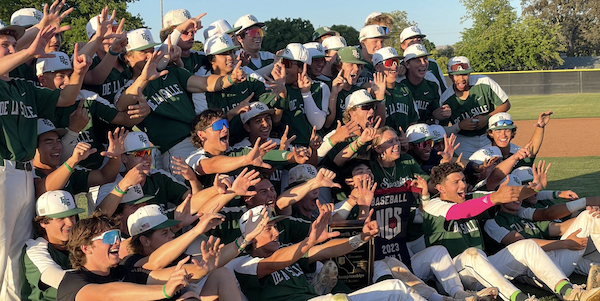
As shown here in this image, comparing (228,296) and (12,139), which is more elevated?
(12,139)

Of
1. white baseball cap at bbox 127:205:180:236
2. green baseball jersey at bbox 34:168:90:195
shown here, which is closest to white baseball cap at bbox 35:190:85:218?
white baseball cap at bbox 127:205:180:236

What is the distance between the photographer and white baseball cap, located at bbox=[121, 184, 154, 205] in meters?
5.40

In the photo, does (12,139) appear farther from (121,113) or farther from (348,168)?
(348,168)

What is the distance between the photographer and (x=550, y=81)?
3684cm

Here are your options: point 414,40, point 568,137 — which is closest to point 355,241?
point 414,40

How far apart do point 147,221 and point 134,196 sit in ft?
2.68

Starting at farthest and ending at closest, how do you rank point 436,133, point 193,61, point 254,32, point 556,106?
point 556,106, point 254,32, point 436,133, point 193,61

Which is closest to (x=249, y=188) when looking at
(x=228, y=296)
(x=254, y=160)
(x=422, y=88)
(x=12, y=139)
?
(x=254, y=160)

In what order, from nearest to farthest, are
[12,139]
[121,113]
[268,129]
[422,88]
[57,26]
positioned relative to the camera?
[12,139]
[57,26]
[121,113]
[268,129]
[422,88]

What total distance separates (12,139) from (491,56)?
170ft

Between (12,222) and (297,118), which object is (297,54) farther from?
(12,222)

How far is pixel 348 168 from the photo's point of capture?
683 cm

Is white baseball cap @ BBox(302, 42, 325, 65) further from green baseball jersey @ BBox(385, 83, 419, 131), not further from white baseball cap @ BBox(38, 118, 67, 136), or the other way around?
white baseball cap @ BBox(38, 118, 67, 136)

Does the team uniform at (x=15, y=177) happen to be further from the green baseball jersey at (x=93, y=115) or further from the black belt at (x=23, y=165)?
the green baseball jersey at (x=93, y=115)
